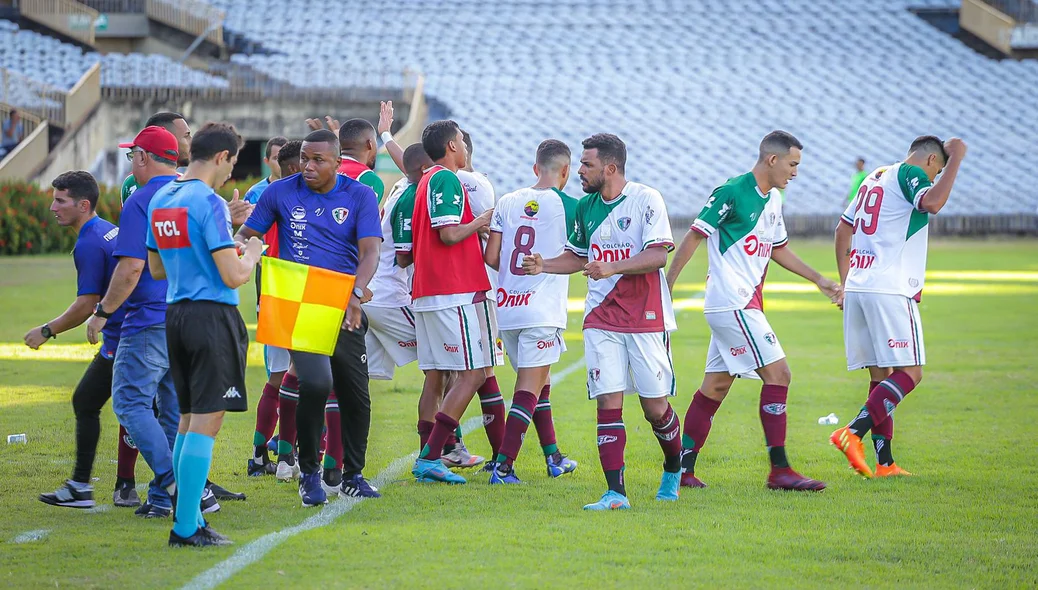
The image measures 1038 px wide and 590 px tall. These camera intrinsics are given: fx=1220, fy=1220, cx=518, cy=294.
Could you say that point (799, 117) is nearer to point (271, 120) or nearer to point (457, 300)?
point (271, 120)

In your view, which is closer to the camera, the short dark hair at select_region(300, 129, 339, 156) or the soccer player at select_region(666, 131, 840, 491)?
the short dark hair at select_region(300, 129, 339, 156)

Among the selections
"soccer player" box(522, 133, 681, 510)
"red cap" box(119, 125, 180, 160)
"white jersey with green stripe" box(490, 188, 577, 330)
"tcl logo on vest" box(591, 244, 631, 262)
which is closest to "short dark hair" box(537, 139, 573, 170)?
"white jersey with green stripe" box(490, 188, 577, 330)

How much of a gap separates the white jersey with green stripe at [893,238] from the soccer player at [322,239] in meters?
3.15

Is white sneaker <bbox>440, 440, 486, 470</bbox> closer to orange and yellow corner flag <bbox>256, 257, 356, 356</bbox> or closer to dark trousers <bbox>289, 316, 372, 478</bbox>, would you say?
dark trousers <bbox>289, 316, 372, 478</bbox>

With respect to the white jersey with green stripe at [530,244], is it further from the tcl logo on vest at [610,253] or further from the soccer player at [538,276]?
the tcl logo on vest at [610,253]

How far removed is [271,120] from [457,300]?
1133 inches

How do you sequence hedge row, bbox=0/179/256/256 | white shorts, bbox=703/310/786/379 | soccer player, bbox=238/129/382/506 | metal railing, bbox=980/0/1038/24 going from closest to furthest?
soccer player, bbox=238/129/382/506, white shorts, bbox=703/310/786/379, hedge row, bbox=0/179/256/256, metal railing, bbox=980/0/1038/24

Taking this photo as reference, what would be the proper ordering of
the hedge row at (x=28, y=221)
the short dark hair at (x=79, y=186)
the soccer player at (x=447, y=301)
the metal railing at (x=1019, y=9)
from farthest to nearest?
the metal railing at (x=1019, y=9)
the hedge row at (x=28, y=221)
the soccer player at (x=447, y=301)
the short dark hair at (x=79, y=186)

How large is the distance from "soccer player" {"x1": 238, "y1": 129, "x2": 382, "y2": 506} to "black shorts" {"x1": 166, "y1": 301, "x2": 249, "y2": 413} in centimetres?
78

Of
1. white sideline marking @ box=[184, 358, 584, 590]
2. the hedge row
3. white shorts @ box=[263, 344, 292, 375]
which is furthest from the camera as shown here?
the hedge row

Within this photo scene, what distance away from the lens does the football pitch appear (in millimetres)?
5211

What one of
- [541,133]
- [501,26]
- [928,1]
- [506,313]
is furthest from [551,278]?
[928,1]

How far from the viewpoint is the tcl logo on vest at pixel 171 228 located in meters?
5.49

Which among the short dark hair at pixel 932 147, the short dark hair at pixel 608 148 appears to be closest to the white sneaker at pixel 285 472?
the short dark hair at pixel 608 148
